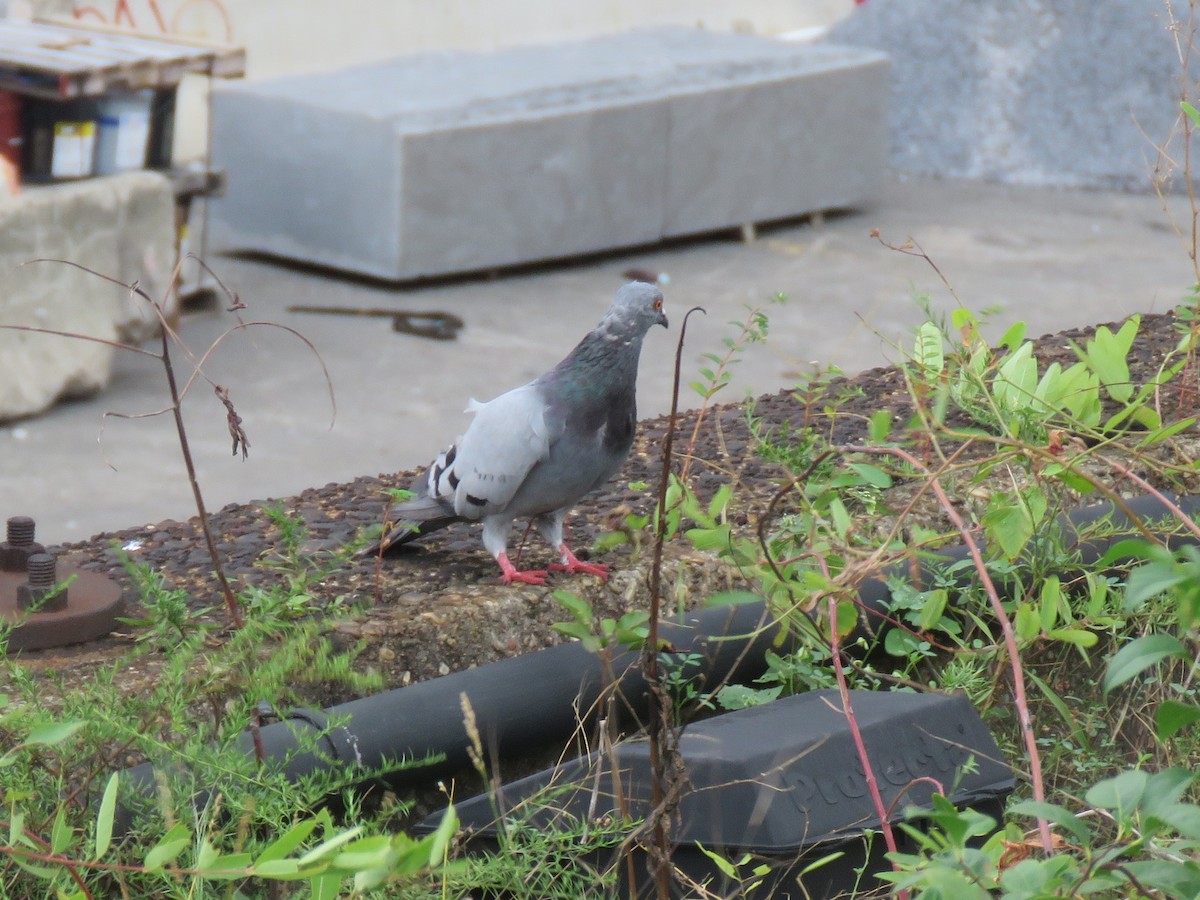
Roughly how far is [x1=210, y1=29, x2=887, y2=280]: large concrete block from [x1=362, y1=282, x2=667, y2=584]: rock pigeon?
504cm

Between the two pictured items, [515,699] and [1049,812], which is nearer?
[1049,812]

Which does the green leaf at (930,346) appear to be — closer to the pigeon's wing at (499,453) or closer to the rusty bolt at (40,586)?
the pigeon's wing at (499,453)

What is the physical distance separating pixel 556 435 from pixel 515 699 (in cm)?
47

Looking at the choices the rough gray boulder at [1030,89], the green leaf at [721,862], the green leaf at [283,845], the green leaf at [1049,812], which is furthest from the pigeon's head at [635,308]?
the rough gray boulder at [1030,89]

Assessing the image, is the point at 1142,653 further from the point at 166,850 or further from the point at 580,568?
the point at 580,568

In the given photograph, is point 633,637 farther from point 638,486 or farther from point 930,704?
point 638,486

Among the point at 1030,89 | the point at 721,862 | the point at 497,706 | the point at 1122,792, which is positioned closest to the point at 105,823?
the point at 721,862

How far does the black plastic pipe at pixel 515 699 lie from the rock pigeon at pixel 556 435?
29 cm

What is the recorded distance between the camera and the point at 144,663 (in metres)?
2.49

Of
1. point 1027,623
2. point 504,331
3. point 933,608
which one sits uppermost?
point 1027,623

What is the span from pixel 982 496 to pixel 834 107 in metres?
6.76

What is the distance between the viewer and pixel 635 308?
2.74 m

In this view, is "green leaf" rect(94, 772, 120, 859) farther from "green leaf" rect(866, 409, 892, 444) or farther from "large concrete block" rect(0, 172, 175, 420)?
"large concrete block" rect(0, 172, 175, 420)

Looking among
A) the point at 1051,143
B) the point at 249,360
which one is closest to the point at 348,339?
the point at 249,360
